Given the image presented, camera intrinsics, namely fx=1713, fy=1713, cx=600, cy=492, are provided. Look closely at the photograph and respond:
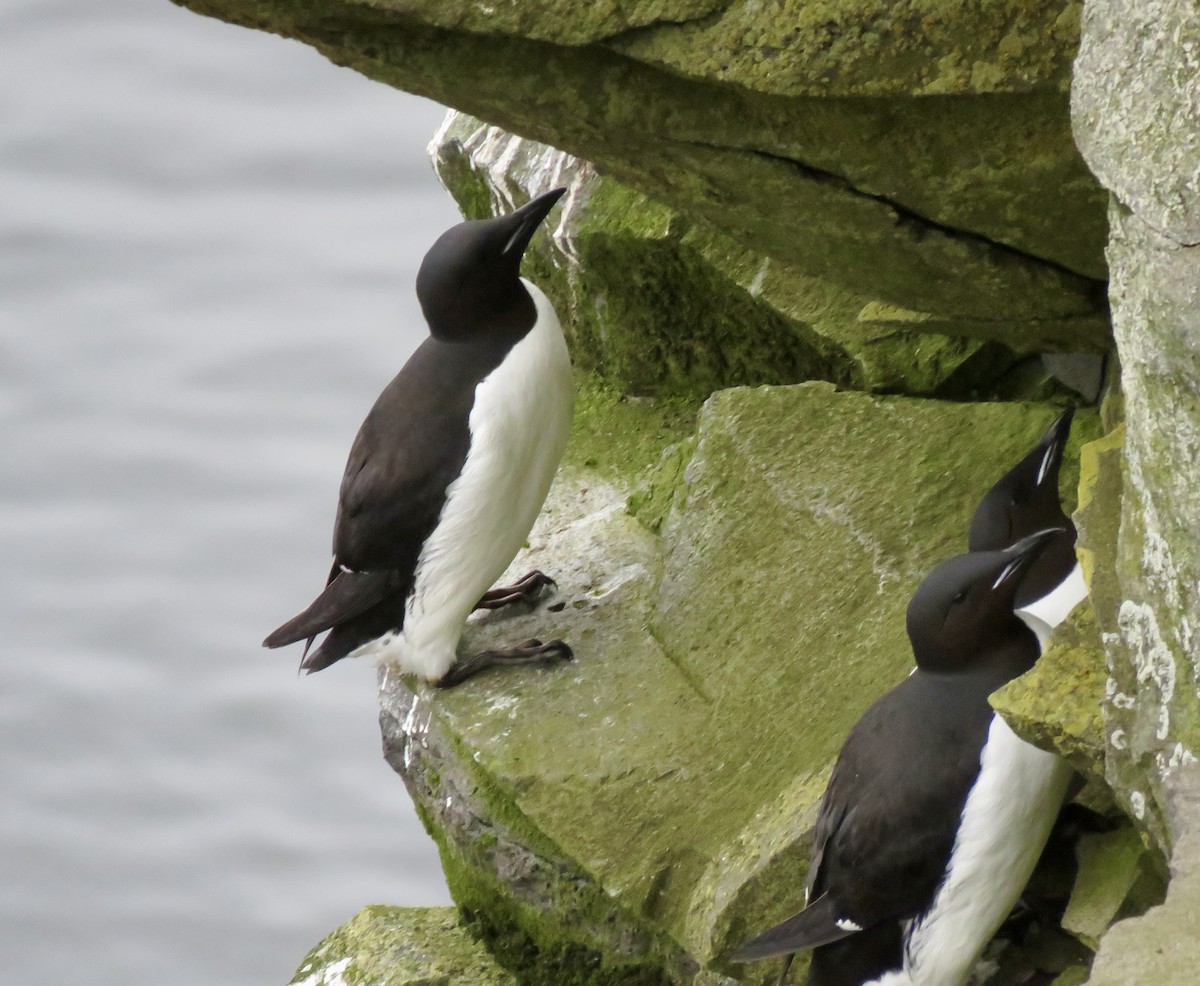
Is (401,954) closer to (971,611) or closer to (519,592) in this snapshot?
(519,592)

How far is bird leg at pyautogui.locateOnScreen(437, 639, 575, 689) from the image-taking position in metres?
4.27

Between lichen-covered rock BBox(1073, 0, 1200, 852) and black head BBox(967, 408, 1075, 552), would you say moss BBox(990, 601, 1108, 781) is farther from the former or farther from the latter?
black head BBox(967, 408, 1075, 552)

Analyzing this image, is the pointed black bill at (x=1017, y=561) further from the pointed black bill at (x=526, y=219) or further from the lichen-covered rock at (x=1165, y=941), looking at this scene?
the pointed black bill at (x=526, y=219)

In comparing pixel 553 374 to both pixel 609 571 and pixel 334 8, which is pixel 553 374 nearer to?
pixel 609 571

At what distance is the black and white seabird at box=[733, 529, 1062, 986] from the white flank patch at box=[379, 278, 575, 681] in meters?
1.23

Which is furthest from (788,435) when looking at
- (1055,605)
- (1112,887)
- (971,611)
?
(1112,887)

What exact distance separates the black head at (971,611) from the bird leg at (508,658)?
4.35 feet

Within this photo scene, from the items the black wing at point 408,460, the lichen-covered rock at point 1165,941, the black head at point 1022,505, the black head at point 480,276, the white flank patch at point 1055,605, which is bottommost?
the lichen-covered rock at point 1165,941

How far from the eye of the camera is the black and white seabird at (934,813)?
117 inches

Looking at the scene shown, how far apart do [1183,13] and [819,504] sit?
2.03 metres

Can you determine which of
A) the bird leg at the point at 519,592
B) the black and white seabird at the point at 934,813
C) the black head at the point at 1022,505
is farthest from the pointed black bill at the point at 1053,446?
the bird leg at the point at 519,592

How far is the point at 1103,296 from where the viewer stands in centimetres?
367

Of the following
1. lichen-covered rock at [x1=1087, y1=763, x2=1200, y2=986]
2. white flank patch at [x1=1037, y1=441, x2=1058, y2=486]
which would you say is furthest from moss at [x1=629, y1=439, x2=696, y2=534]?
lichen-covered rock at [x1=1087, y1=763, x2=1200, y2=986]

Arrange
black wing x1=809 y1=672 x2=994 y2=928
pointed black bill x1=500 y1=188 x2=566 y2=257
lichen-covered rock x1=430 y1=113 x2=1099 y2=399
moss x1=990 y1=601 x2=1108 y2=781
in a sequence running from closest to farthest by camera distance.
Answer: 1. moss x1=990 y1=601 x2=1108 y2=781
2. black wing x1=809 y1=672 x2=994 y2=928
3. pointed black bill x1=500 y1=188 x2=566 y2=257
4. lichen-covered rock x1=430 y1=113 x2=1099 y2=399
